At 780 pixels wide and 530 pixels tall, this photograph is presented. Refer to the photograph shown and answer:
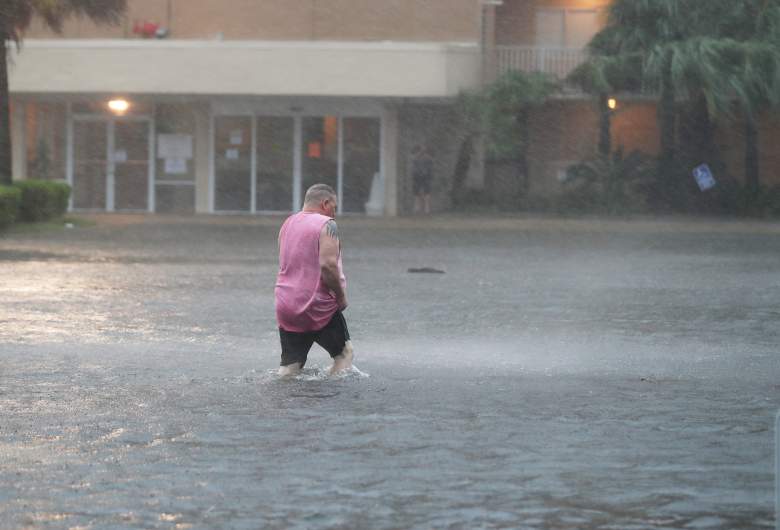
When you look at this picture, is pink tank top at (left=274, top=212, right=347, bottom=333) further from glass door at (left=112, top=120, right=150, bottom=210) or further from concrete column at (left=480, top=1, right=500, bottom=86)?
glass door at (left=112, top=120, right=150, bottom=210)

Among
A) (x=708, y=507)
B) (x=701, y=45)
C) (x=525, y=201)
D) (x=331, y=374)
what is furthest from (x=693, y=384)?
(x=525, y=201)

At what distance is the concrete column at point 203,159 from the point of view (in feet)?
126

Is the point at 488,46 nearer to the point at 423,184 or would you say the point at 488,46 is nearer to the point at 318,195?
the point at 423,184

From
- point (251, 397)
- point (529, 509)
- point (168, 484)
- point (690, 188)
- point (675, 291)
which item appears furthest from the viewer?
point (690, 188)

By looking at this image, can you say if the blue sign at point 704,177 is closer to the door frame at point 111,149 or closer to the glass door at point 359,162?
the glass door at point 359,162

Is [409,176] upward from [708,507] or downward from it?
upward

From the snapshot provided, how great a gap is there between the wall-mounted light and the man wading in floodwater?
28.8m

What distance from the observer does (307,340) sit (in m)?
10.4

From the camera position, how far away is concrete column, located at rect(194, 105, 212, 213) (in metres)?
38.4

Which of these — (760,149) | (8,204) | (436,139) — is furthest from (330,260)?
(760,149)

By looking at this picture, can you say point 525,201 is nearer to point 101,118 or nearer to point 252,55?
point 252,55

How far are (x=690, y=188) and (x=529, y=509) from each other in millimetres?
32853

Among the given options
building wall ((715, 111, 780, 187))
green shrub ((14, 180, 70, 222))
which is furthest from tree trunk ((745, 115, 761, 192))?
green shrub ((14, 180, 70, 222))

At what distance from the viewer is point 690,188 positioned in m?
38.4
